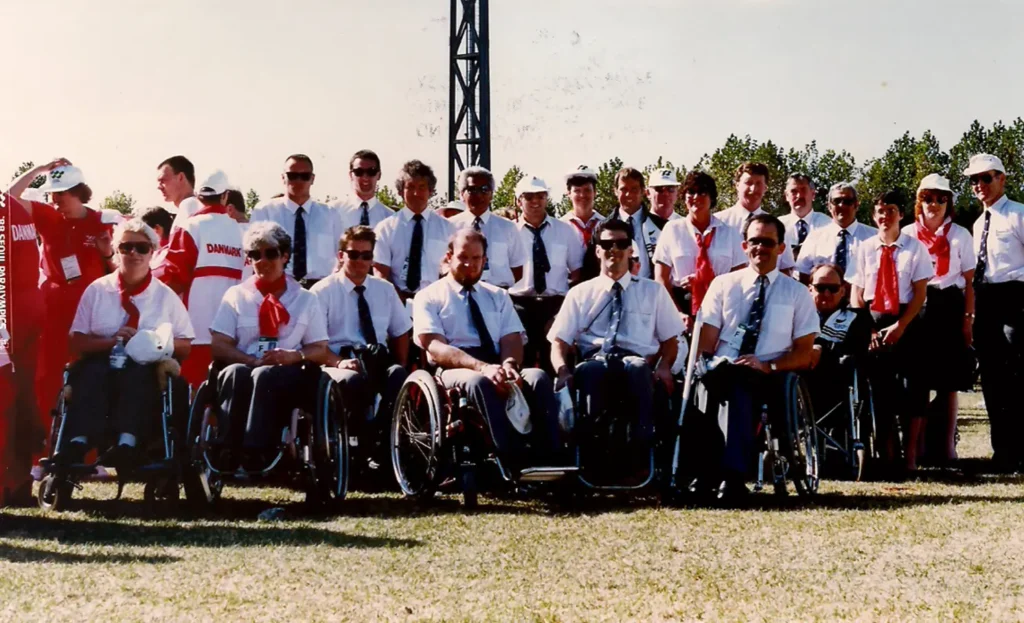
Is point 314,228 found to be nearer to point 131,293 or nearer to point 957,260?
point 131,293

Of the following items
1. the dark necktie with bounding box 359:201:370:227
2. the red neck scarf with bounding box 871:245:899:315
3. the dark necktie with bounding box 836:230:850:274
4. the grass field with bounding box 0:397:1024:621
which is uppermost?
the dark necktie with bounding box 359:201:370:227

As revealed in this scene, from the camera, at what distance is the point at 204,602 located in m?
4.00

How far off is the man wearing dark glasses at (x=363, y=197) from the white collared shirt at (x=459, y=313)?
1417mm

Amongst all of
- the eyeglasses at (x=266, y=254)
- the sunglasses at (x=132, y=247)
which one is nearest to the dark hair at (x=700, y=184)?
the eyeglasses at (x=266, y=254)

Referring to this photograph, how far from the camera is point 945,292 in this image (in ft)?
25.9

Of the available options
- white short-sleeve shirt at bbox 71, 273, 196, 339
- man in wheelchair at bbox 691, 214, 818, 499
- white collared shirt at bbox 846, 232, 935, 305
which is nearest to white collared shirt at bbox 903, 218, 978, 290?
white collared shirt at bbox 846, 232, 935, 305

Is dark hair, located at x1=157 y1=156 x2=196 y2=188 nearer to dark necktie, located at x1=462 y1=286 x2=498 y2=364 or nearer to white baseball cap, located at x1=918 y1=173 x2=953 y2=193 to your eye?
dark necktie, located at x1=462 y1=286 x2=498 y2=364

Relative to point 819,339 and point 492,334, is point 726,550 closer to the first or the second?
point 492,334

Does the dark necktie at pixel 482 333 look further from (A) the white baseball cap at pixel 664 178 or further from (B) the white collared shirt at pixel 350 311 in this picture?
(A) the white baseball cap at pixel 664 178

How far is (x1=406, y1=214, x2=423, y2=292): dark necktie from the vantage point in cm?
768

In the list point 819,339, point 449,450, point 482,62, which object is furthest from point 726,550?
point 482,62

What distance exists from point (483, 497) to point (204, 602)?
267cm

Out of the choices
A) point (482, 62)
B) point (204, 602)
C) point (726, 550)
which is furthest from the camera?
point (482, 62)

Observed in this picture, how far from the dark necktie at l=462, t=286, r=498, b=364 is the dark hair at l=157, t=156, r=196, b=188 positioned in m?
2.49
